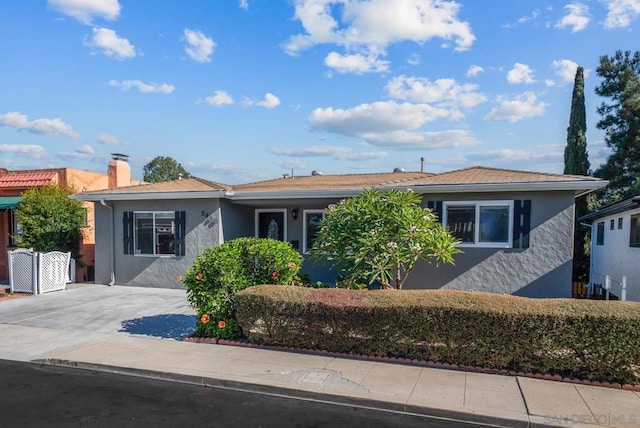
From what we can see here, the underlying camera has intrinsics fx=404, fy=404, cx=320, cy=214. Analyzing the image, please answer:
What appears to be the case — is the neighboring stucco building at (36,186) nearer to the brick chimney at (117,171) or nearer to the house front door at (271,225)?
the brick chimney at (117,171)

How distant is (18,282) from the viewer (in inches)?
447

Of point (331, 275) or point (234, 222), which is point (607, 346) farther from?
point (234, 222)

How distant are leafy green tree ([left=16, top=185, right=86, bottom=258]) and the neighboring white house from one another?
49.6ft

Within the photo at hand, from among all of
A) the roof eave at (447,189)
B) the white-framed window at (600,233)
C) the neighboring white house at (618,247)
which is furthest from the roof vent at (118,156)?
the white-framed window at (600,233)

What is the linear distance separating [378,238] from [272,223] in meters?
6.43

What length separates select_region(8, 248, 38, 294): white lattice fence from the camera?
11.2 m

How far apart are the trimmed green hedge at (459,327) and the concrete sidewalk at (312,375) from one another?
0.27 m

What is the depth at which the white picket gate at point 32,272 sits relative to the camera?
440 inches

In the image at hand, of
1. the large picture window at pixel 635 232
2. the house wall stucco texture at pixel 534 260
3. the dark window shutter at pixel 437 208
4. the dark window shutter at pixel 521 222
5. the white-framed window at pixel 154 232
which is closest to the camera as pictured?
the house wall stucco texture at pixel 534 260

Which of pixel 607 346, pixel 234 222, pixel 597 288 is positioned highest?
A: pixel 234 222

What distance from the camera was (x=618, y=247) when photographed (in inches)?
470

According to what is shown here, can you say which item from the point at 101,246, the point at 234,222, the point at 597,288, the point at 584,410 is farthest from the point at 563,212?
the point at 101,246

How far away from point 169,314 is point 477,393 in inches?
255

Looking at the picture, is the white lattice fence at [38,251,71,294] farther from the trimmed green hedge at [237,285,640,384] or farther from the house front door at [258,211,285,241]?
the trimmed green hedge at [237,285,640,384]
